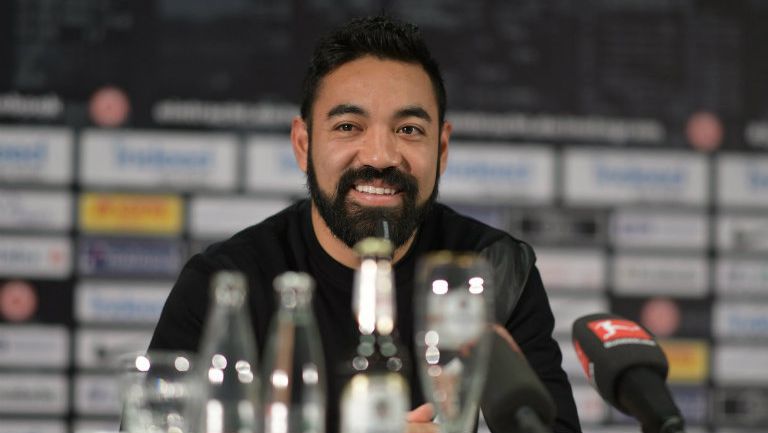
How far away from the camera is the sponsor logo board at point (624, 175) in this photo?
3.34 metres

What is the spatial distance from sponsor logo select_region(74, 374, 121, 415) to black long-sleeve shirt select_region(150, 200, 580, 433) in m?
1.50

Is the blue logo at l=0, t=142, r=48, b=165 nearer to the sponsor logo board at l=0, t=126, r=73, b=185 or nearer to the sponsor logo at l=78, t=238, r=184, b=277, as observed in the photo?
the sponsor logo board at l=0, t=126, r=73, b=185

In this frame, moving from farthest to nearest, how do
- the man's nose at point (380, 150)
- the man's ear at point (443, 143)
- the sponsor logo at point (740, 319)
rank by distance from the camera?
the sponsor logo at point (740, 319) → the man's ear at point (443, 143) → the man's nose at point (380, 150)

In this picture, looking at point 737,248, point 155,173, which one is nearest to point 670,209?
point 737,248

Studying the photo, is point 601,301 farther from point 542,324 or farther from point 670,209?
point 542,324

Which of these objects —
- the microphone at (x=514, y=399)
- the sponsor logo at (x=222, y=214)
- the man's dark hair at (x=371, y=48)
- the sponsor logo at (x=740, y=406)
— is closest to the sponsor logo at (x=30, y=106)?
the sponsor logo at (x=222, y=214)

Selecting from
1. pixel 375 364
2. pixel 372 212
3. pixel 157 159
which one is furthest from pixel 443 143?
pixel 157 159

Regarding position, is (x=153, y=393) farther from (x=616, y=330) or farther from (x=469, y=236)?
(x=469, y=236)

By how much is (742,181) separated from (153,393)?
2803 mm

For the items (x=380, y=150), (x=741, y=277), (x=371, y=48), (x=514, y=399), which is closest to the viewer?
(x=514, y=399)

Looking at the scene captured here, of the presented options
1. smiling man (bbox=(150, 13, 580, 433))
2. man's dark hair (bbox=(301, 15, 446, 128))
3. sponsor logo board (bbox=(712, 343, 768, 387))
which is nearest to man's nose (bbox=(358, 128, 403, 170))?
smiling man (bbox=(150, 13, 580, 433))

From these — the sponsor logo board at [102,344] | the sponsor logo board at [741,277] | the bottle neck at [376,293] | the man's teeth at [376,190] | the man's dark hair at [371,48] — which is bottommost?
the sponsor logo board at [102,344]

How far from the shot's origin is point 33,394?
3.19 metres

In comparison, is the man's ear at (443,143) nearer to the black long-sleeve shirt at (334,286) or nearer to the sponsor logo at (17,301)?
the black long-sleeve shirt at (334,286)
